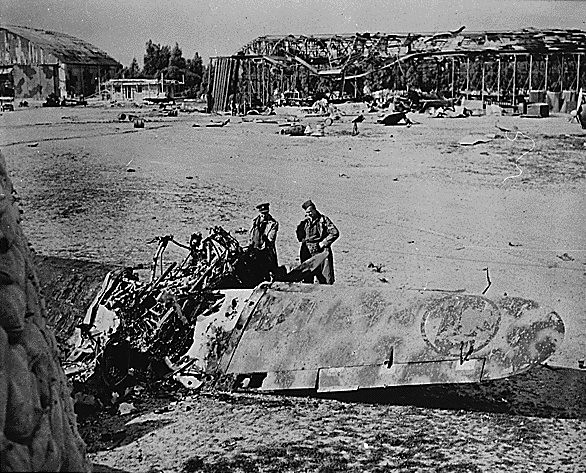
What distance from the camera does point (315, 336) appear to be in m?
4.87

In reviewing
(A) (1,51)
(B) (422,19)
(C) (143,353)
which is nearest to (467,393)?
(C) (143,353)

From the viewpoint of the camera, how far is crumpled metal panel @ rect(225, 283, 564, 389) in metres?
4.74

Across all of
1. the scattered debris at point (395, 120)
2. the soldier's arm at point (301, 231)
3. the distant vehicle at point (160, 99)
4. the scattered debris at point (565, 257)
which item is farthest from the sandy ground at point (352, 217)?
the soldier's arm at point (301, 231)

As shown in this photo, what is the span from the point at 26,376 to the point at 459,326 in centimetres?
418

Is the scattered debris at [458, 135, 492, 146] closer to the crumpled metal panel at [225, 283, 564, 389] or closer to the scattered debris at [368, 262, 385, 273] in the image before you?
the scattered debris at [368, 262, 385, 273]

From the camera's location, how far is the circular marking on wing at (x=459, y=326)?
4738mm

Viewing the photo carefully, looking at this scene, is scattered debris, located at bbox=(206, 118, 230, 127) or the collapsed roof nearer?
the collapsed roof

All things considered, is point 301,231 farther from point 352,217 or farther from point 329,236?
point 352,217

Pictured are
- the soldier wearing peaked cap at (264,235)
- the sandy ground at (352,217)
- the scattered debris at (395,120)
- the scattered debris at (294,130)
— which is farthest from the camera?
the scattered debris at (395,120)

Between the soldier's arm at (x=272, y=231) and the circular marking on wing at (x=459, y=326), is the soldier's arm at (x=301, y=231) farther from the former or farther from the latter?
the circular marking on wing at (x=459, y=326)

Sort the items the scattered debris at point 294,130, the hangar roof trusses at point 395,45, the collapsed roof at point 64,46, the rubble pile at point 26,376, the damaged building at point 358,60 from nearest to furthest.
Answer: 1. the rubble pile at point 26,376
2. the collapsed roof at point 64,46
3. the hangar roof trusses at point 395,45
4. the damaged building at point 358,60
5. the scattered debris at point 294,130

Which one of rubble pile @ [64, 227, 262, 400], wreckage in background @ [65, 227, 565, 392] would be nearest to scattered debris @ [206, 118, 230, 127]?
rubble pile @ [64, 227, 262, 400]

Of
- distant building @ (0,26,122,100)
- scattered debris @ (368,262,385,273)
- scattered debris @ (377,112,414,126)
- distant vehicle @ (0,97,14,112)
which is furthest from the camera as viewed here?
scattered debris @ (377,112,414,126)

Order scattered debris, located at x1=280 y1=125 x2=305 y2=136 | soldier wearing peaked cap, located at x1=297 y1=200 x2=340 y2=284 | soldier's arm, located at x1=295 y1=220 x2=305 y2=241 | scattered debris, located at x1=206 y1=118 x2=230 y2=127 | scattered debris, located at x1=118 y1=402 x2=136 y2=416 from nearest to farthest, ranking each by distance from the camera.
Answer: scattered debris, located at x1=118 y1=402 x2=136 y2=416 → soldier wearing peaked cap, located at x1=297 y1=200 x2=340 y2=284 → soldier's arm, located at x1=295 y1=220 x2=305 y2=241 → scattered debris, located at x1=206 y1=118 x2=230 y2=127 → scattered debris, located at x1=280 y1=125 x2=305 y2=136
